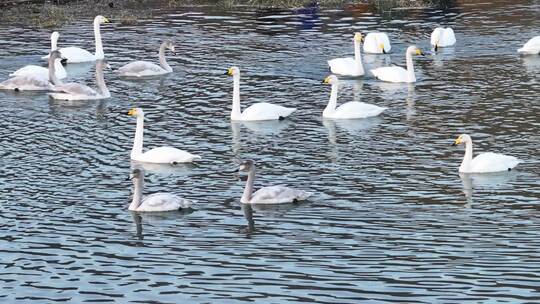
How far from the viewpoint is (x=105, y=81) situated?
3478 cm

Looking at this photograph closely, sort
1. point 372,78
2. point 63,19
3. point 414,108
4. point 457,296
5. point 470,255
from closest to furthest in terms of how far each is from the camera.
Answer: point 457,296, point 470,255, point 414,108, point 372,78, point 63,19

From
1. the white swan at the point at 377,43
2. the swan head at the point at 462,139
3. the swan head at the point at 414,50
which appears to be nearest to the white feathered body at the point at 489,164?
the swan head at the point at 462,139

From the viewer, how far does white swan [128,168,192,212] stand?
71.1 feet

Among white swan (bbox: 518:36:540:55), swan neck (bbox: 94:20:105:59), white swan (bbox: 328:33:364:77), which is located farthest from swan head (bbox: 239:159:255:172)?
swan neck (bbox: 94:20:105:59)

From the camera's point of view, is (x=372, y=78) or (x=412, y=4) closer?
(x=372, y=78)

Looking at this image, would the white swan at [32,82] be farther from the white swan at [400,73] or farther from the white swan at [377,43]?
the white swan at [377,43]

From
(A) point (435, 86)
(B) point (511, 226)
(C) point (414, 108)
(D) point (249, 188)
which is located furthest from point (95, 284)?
(A) point (435, 86)

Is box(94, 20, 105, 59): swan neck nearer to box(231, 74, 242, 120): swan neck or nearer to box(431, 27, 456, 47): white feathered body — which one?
box(231, 74, 242, 120): swan neck

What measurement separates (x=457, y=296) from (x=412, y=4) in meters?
30.2

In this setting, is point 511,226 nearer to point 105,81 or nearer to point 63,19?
point 105,81

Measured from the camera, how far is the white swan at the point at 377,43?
122 ft

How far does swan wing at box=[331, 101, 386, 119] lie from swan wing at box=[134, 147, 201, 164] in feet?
16.7

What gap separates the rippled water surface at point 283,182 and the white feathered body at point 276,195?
8.4 inches

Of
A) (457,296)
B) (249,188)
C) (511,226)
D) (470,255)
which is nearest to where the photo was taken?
(457,296)
